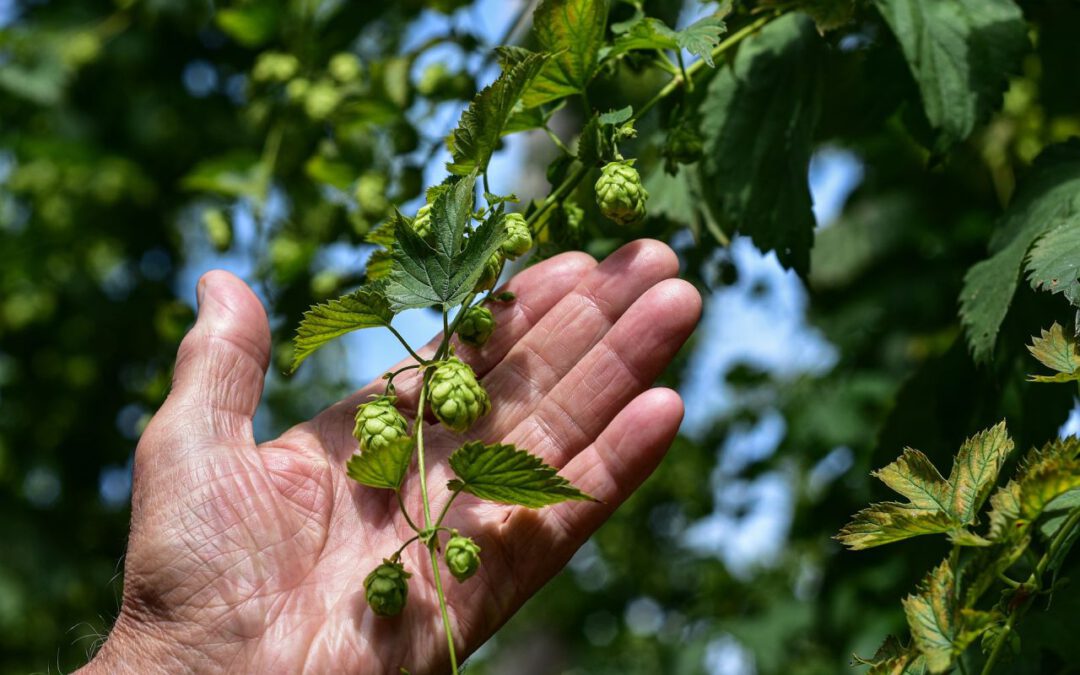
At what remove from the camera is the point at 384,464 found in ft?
3.88

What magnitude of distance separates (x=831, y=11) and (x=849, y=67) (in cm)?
59

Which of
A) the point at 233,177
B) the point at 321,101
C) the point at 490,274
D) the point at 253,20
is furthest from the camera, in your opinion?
the point at 233,177

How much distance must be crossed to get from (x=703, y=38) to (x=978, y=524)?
2.20 feet

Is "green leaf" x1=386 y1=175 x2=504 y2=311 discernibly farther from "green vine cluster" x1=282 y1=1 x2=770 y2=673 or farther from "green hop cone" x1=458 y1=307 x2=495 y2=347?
"green hop cone" x1=458 y1=307 x2=495 y2=347

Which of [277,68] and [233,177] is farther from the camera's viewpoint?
[233,177]

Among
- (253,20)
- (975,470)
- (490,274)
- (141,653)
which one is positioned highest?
(253,20)

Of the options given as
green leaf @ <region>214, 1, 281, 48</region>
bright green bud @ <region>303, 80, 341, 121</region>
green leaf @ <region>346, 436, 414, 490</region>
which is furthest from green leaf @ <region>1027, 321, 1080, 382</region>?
green leaf @ <region>214, 1, 281, 48</region>

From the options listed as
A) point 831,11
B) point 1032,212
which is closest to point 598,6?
point 831,11

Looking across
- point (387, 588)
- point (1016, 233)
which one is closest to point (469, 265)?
point (387, 588)

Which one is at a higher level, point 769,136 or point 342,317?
point 342,317

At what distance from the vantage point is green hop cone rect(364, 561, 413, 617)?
1.19m

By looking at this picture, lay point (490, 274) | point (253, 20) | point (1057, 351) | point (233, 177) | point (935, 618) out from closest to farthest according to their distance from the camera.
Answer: point (935, 618) → point (1057, 351) → point (490, 274) → point (253, 20) → point (233, 177)

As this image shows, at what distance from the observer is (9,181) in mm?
4430

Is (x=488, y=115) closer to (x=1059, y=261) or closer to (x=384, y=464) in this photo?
(x=384, y=464)
